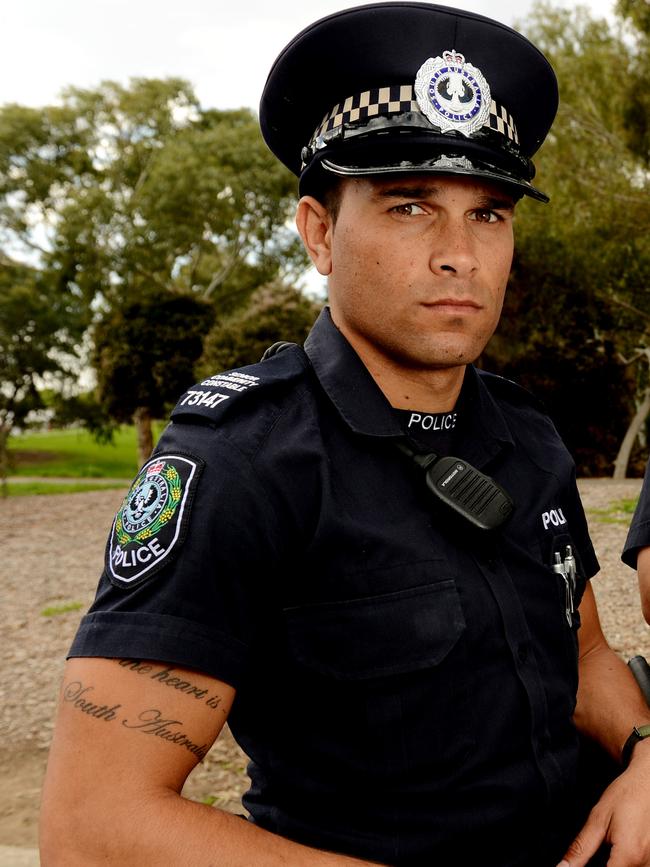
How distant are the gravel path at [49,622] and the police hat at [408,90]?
8.67ft

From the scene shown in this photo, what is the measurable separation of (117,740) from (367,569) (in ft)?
1.73

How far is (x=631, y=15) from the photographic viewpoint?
478 inches

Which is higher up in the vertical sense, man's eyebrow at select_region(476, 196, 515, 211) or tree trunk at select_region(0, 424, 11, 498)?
man's eyebrow at select_region(476, 196, 515, 211)

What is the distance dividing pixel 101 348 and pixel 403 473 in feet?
62.0

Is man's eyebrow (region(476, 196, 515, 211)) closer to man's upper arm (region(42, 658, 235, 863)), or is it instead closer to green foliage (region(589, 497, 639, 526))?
man's upper arm (region(42, 658, 235, 863))

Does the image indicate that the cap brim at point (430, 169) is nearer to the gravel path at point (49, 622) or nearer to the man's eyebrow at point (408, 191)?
the man's eyebrow at point (408, 191)

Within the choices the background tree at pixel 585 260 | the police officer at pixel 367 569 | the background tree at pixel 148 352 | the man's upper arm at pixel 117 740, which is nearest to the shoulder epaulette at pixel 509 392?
the police officer at pixel 367 569

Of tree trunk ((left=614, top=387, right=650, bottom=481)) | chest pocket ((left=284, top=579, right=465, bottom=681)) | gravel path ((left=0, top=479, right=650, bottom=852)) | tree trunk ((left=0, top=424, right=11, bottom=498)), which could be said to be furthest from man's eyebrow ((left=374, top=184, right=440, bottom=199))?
tree trunk ((left=0, top=424, right=11, bottom=498))

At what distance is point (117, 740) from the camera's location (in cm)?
122

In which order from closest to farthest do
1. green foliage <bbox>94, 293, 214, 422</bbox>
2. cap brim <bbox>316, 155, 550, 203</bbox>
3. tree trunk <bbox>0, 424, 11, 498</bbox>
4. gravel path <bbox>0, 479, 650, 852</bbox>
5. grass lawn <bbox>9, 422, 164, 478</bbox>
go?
cap brim <bbox>316, 155, 550, 203</bbox> → gravel path <bbox>0, 479, 650, 852</bbox> → tree trunk <bbox>0, 424, 11, 498</bbox> → green foliage <bbox>94, 293, 214, 422</bbox> → grass lawn <bbox>9, 422, 164, 478</bbox>

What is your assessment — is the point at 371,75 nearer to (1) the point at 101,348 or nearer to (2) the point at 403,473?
(2) the point at 403,473

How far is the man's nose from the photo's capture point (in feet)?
5.23


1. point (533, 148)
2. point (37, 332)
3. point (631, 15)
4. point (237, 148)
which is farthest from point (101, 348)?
point (533, 148)

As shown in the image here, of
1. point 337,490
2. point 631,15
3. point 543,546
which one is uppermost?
point 631,15
